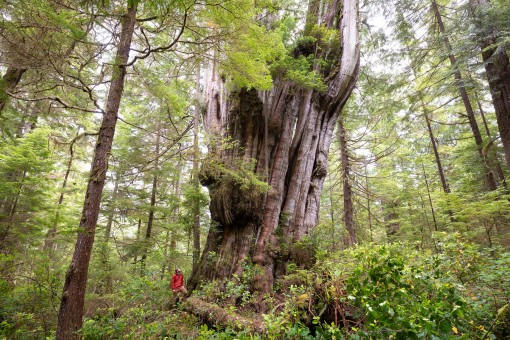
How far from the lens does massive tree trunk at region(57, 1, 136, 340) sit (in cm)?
405

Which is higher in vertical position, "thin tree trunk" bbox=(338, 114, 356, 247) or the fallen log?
"thin tree trunk" bbox=(338, 114, 356, 247)

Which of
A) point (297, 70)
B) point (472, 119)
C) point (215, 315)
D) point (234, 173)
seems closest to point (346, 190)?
point (297, 70)

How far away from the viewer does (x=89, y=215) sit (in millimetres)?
4484

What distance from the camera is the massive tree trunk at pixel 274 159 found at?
6699 mm

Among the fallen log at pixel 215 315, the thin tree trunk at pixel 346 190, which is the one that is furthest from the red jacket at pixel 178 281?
the thin tree trunk at pixel 346 190

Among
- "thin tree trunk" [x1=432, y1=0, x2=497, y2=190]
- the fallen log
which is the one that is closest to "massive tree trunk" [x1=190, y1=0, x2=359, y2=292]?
the fallen log

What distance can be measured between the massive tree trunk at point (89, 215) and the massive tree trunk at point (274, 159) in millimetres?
2175

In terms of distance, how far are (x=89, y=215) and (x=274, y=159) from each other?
4893mm

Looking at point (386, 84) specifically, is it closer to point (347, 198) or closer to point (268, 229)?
point (347, 198)

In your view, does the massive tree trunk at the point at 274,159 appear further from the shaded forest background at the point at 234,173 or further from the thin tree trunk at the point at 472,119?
the thin tree trunk at the point at 472,119

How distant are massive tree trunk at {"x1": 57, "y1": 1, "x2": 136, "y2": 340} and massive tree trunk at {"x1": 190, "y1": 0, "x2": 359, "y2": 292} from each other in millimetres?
2175

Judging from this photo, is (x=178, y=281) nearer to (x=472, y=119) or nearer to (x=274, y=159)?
(x=274, y=159)

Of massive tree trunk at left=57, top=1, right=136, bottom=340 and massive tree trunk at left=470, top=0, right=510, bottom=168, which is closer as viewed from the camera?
massive tree trunk at left=57, top=1, right=136, bottom=340

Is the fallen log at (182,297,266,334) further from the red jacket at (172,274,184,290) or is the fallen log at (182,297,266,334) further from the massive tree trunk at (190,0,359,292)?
the red jacket at (172,274,184,290)
